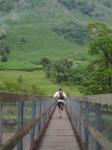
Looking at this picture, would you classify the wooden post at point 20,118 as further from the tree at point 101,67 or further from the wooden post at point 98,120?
the tree at point 101,67

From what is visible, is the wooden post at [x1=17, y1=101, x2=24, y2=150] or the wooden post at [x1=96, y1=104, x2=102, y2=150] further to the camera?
the wooden post at [x1=17, y1=101, x2=24, y2=150]

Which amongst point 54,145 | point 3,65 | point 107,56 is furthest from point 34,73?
point 54,145

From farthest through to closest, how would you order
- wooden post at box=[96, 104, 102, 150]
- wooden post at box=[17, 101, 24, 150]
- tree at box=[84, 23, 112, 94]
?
1. tree at box=[84, 23, 112, 94]
2. wooden post at box=[17, 101, 24, 150]
3. wooden post at box=[96, 104, 102, 150]

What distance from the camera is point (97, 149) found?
1059cm

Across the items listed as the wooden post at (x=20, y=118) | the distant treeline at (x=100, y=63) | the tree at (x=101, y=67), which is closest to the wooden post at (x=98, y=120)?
the wooden post at (x=20, y=118)

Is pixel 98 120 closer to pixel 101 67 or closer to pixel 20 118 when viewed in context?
pixel 20 118

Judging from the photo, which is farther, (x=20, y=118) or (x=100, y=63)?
(x=100, y=63)

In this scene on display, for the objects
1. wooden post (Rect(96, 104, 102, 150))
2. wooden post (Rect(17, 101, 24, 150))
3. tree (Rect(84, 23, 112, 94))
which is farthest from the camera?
tree (Rect(84, 23, 112, 94))

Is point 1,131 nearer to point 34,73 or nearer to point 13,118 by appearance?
point 13,118

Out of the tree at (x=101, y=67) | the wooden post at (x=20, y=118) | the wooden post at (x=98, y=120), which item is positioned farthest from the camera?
the tree at (x=101, y=67)

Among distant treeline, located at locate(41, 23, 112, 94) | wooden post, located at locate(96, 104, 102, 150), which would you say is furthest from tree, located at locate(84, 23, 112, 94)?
wooden post, located at locate(96, 104, 102, 150)

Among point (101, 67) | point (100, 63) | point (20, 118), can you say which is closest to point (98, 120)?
point (20, 118)

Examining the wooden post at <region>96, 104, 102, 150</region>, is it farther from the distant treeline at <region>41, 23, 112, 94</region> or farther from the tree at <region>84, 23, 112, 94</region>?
the tree at <region>84, 23, 112, 94</region>

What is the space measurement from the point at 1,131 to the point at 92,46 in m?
50.8
